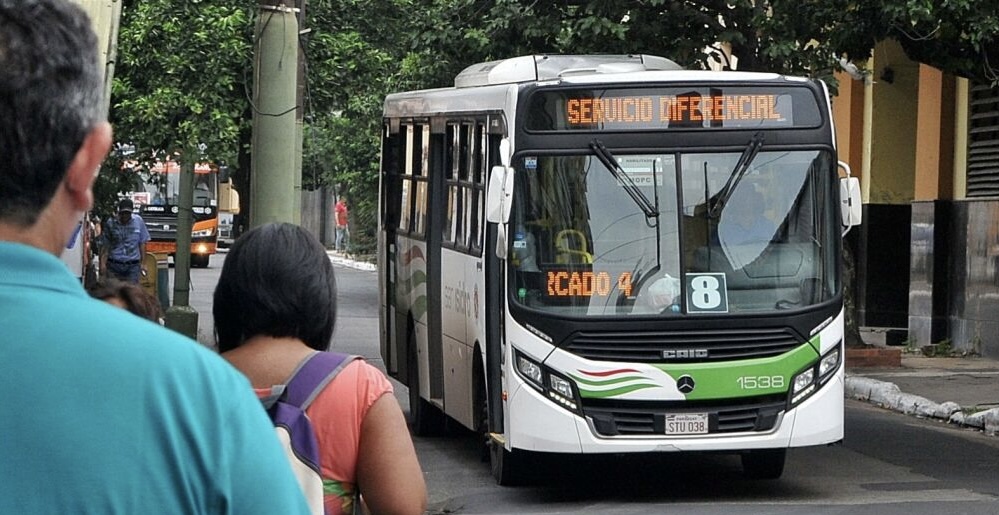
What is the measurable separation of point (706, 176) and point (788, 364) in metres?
1.28

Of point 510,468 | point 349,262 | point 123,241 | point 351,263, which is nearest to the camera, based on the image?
point 510,468

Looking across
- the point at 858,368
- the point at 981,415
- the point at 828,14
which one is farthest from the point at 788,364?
the point at 858,368

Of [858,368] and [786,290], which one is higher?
[786,290]

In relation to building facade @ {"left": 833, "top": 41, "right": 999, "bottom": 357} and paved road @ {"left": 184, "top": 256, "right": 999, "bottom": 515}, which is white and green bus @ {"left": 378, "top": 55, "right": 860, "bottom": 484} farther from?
building facade @ {"left": 833, "top": 41, "right": 999, "bottom": 357}

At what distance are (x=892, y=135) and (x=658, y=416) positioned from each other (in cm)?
1633

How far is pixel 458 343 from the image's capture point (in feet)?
42.5

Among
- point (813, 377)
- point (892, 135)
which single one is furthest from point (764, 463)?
point (892, 135)

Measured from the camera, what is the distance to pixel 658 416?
10977 mm

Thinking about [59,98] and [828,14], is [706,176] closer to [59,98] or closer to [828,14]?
[828,14]

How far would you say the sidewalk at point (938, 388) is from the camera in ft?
52.5

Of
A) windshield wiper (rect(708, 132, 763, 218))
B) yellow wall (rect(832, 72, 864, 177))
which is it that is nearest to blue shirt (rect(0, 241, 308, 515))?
windshield wiper (rect(708, 132, 763, 218))

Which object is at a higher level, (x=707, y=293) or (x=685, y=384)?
(x=707, y=293)

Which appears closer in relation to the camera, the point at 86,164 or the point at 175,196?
the point at 86,164

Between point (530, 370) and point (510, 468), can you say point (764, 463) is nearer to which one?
point (510, 468)
